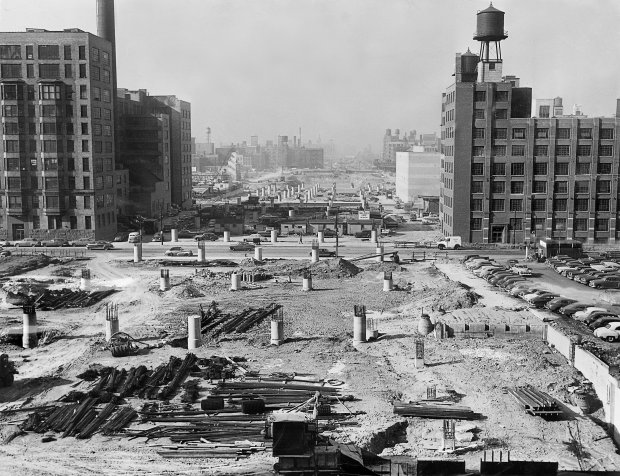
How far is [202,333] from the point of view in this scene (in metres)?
44.8

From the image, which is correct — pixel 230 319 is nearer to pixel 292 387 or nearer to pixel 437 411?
pixel 292 387

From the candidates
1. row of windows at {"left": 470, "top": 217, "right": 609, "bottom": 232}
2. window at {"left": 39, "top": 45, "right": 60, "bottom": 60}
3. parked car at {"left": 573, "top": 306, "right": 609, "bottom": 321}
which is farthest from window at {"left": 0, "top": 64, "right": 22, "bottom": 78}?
parked car at {"left": 573, "top": 306, "right": 609, "bottom": 321}

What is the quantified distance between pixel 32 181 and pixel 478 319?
58.8 metres

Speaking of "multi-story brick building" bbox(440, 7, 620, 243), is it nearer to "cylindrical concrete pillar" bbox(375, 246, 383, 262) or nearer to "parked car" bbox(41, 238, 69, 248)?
"cylindrical concrete pillar" bbox(375, 246, 383, 262)

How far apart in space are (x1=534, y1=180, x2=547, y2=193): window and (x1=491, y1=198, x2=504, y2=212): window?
3.68m

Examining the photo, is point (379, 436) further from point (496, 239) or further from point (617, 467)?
point (496, 239)

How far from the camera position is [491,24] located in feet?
285

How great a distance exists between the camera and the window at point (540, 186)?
8269cm

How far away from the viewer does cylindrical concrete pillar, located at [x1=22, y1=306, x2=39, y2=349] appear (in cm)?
4375

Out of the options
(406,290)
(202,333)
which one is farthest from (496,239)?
(202,333)

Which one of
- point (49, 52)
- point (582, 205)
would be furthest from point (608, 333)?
point (49, 52)

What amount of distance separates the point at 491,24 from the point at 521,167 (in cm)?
1665

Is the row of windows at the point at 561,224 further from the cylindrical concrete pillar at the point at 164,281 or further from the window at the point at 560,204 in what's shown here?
the cylindrical concrete pillar at the point at 164,281

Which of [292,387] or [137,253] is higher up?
[137,253]
